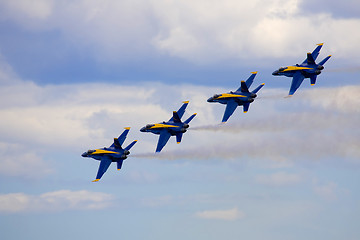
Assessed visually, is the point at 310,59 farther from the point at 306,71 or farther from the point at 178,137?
the point at 178,137

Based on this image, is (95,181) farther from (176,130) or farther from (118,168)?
(176,130)

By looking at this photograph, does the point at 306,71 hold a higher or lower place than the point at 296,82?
higher

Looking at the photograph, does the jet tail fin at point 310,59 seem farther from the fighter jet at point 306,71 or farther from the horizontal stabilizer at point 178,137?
the horizontal stabilizer at point 178,137

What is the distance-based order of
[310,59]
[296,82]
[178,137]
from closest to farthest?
[310,59] → [296,82] → [178,137]

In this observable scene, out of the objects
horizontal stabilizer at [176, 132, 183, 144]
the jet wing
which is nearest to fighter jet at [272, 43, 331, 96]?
the jet wing

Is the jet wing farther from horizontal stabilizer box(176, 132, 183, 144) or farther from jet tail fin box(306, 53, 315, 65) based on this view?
horizontal stabilizer box(176, 132, 183, 144)

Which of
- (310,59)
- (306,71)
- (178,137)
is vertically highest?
(310,59)

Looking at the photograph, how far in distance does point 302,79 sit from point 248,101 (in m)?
12.5

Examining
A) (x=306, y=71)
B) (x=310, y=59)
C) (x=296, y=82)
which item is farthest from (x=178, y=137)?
(x=310, y=59)

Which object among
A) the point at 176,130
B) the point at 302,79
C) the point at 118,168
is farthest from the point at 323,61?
the point at 118,168

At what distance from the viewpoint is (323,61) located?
196 meters

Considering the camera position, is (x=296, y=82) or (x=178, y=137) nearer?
(x=296, y=82)

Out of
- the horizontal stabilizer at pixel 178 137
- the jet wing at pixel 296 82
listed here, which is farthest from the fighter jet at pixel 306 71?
the horizontal stabilizer at pixel 178 137

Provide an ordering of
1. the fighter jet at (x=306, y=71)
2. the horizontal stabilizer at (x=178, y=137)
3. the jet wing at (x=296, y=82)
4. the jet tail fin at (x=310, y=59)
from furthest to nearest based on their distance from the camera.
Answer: the jet wing at (x=296, y=82) → the horizontal stabilizer at (x=178, y=137) → the jet tail fin at (x=310, y=59) → the fighter jet at (x=306, y=71)
